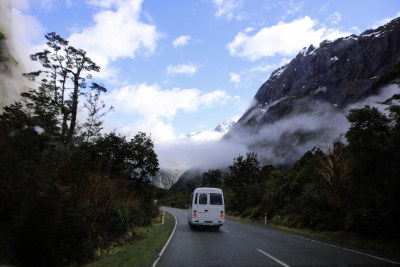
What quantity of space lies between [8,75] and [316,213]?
1550 inches

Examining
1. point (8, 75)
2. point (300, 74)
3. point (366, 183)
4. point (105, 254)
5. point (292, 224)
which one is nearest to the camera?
point (105, 254)

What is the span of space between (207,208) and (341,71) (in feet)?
499

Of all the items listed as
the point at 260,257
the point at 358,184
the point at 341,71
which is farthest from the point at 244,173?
the point at 341,71

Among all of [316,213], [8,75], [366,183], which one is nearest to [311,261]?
[366,183]

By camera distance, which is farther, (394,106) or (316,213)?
(316,213)

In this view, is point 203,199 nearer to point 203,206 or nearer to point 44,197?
point 203,206

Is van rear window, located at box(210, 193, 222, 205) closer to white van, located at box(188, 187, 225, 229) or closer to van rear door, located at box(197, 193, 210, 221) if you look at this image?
white van, located at box(188, 187, 225, 229)

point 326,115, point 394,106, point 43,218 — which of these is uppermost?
point 326,115

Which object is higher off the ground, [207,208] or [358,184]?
[358,184]

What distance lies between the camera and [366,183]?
37.6ft

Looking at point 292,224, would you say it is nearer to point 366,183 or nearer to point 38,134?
point 366,183

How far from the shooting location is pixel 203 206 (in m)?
16.9

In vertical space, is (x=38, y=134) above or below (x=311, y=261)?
above

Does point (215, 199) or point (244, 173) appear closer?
point (215, 199)
